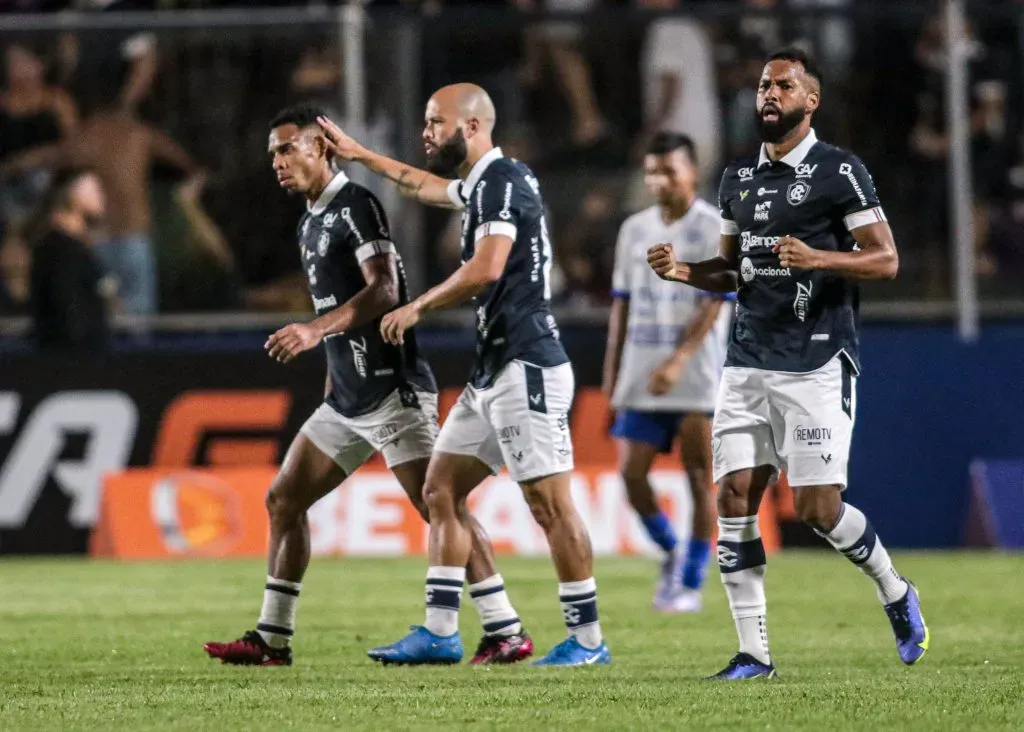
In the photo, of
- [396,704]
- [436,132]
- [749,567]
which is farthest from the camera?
[436,132]

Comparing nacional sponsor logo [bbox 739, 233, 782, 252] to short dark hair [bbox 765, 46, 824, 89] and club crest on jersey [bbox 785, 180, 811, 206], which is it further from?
short dark hair [bbox 765, 46, 824, 89]

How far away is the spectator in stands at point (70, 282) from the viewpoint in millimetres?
15281

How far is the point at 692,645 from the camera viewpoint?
9.23m

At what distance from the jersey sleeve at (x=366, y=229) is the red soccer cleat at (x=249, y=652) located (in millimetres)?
1705

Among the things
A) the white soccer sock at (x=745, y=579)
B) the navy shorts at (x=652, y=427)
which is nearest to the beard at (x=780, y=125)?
the white soccer sock at (x=745, y=579)

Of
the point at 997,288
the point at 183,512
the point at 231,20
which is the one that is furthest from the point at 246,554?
the point at 997,288

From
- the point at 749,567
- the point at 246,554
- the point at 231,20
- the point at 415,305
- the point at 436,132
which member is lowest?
the point at 246,554

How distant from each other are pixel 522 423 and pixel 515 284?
596 millimetres

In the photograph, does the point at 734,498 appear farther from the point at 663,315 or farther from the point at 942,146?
the point at 942,146

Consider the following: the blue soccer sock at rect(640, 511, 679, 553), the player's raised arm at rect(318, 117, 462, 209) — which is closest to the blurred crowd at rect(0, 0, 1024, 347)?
the blue soccer sock at rect(640, 511, 679, 553)

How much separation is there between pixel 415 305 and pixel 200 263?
26.8 ft

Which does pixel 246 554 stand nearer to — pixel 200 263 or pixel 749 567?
pixel 200 263

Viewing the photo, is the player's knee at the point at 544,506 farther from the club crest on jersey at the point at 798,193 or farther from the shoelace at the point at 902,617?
the club crest on jersey at the point at 798,193

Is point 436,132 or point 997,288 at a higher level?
point 436,132
